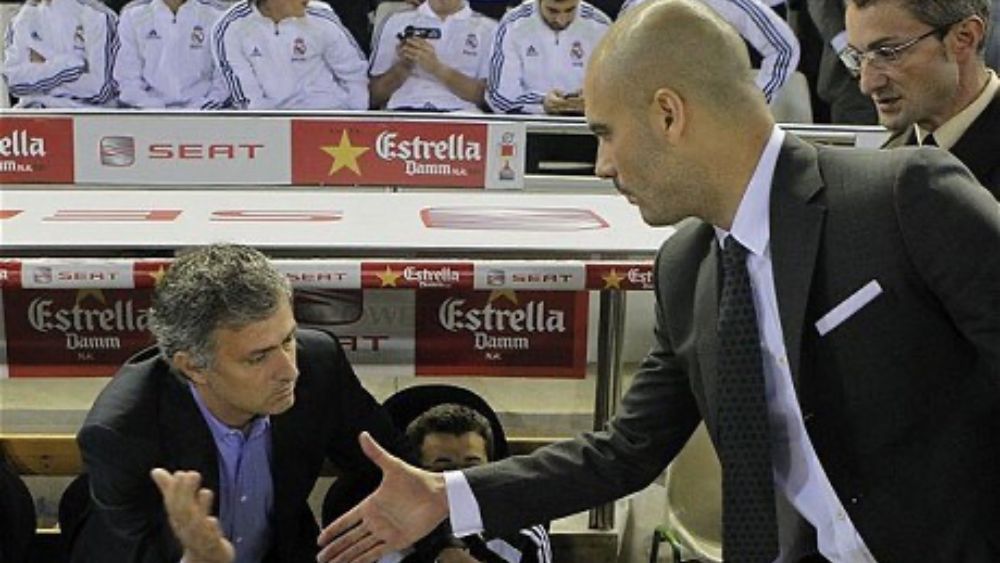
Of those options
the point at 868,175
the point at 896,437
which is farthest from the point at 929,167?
the point at 896,437

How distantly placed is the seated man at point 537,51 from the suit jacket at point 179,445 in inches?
123

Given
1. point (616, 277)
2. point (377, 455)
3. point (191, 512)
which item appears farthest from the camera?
point (616, 277)

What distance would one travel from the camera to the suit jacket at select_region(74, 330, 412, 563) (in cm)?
222

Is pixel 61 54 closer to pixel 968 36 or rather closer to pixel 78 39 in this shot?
pixel 78 39

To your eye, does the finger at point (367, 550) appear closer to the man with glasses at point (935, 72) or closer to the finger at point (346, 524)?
the finger at point (346, 524)

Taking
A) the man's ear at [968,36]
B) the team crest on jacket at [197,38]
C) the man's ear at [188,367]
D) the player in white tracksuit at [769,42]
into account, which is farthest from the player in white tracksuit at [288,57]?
the man's ear at [968,36]

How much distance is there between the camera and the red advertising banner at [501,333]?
270 cm

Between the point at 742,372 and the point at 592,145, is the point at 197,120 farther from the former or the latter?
the point at 742,372

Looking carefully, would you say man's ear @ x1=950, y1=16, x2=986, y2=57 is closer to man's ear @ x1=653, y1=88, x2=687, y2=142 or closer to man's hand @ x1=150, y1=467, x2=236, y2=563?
man's ear @ x1=653, y1=88, x2=687, y2=142

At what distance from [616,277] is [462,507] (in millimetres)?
750

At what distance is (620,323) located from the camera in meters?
2.92

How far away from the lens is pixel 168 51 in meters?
5.55

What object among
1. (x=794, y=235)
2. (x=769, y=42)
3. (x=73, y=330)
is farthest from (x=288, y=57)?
(x=794, y=235)

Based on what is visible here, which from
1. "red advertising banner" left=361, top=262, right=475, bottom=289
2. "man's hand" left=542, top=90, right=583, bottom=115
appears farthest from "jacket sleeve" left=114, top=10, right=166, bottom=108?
"red advertising banner" left=361, top=262, right=475, bottom=289
